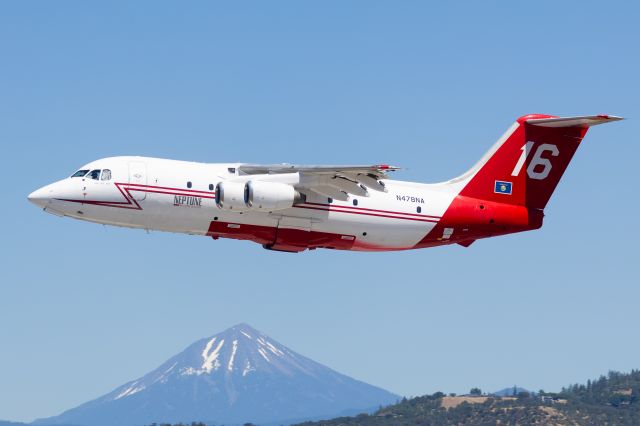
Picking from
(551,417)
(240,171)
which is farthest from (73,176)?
(551,417)

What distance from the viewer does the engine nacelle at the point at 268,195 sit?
36.7 metres

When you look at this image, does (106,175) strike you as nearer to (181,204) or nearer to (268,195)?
(181,204)

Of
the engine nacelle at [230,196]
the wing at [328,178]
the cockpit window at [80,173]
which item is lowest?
the engine nacelle at [230,196]

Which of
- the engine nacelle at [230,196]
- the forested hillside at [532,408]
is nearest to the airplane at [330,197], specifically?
the engine nacelle at [230,196]

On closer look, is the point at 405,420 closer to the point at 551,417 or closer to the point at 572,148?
the point at 551,417

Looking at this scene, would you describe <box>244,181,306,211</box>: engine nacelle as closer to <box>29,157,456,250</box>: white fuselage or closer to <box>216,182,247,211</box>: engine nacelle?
<box>216,182,247,211</box>: engine nacelle

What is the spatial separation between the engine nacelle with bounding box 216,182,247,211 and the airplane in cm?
3

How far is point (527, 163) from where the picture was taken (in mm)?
41812

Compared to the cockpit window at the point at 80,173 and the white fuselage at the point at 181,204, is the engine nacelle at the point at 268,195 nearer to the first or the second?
the white fuselage at the point at 181,204

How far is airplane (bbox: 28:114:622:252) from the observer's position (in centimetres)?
3697

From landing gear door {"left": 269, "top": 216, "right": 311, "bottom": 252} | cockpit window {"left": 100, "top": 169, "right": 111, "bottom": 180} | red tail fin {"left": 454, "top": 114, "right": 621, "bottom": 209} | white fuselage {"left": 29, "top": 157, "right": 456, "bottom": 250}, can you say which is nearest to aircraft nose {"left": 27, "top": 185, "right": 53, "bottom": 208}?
white fuselage {"left": 29, "top": 157, "right": 456, "bottom": 250}

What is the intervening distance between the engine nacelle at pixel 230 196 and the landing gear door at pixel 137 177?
2.17 m

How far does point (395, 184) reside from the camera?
131 ft

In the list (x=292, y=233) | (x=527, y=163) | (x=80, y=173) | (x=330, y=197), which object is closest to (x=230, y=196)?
(x=292, y=233)
